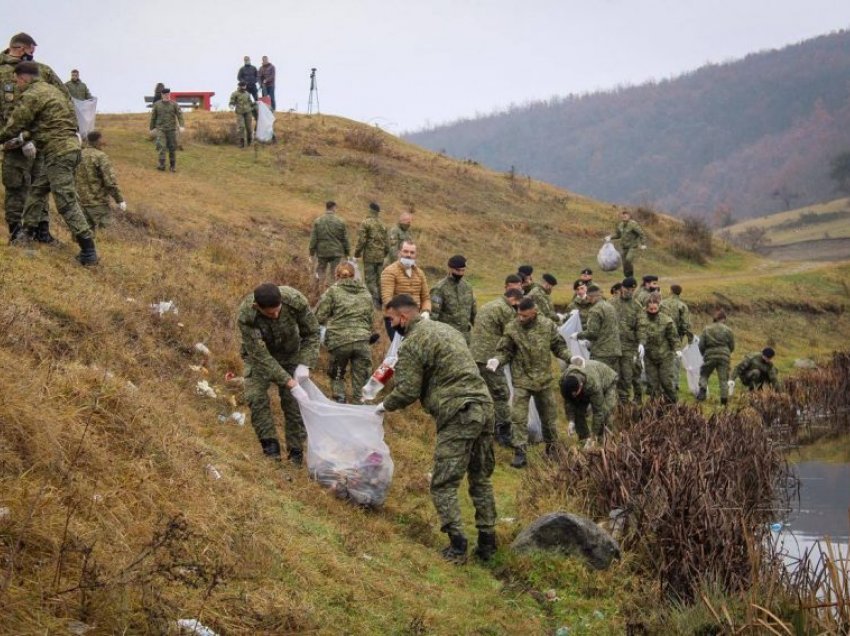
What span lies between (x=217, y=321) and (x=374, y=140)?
2287cm

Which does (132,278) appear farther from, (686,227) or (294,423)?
(686,227)

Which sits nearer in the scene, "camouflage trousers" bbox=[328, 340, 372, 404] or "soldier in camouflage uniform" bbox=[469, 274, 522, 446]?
"camouflage trousers" bbox=[328, 340, 372, 404]

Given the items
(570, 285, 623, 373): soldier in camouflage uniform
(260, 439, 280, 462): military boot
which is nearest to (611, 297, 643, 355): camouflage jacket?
(570, 285, 623, 373): soldier in camouflage uniform

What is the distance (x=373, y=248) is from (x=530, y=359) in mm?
5883

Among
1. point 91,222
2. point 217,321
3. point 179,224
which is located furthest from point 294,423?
point 179,224

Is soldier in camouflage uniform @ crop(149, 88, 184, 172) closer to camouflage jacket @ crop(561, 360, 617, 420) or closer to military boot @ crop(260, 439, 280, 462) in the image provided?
camouflage jacket @ crop(561, 360, 617, 420)

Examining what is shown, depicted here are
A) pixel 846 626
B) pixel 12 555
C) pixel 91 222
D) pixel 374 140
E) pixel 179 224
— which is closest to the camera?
pixel 12 555

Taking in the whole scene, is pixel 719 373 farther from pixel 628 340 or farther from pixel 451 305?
pixel 451 305

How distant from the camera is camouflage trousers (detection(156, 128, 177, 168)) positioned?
75.9ft

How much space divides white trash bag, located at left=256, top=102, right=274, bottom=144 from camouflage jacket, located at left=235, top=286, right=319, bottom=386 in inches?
822

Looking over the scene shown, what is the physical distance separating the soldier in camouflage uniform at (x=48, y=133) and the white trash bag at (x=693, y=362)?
35.2 ft

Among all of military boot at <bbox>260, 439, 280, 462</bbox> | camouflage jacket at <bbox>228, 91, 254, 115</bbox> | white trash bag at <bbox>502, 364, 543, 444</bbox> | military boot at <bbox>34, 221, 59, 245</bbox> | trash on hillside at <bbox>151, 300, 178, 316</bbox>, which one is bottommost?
white trash bag at <bbox>502, 364, 543, 444</bbox>

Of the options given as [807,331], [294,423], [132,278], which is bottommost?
[807,331]

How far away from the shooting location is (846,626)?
528 cm
